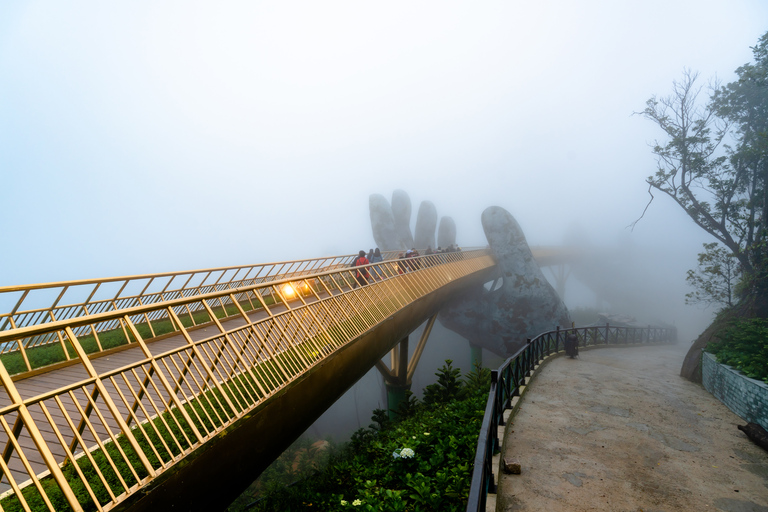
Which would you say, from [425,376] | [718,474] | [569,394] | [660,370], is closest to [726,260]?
[660,370]

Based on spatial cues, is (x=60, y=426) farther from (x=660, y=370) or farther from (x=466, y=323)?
(x=466, y=323)

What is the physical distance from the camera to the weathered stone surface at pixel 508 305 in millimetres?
27641

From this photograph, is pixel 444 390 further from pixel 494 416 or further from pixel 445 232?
pixel 445 232

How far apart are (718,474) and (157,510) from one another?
728cm

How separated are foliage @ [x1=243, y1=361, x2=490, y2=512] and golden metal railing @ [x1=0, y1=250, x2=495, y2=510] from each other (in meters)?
2.00

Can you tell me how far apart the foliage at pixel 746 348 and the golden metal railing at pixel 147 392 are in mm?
8575

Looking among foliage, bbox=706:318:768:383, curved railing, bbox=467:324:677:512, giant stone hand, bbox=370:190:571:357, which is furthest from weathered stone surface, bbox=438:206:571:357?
foliage, bbox=706:318:768:383

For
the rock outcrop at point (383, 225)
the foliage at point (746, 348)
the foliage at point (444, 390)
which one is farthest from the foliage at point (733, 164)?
the rock outcrop at point (383, 225)

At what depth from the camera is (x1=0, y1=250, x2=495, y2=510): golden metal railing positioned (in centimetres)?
276

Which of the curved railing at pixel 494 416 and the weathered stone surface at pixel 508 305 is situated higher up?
the curved railing at pixel 494 416

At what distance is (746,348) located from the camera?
988 cm

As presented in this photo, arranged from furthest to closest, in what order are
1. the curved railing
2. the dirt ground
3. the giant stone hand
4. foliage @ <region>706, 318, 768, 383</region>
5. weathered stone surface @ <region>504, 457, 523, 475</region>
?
the giant stone hand, foliage @ <region>706, 318, 768, 383</region>, weathered stone surface @ <region>504, 457, 523, 475</region>, the dirt ground, the curved railing

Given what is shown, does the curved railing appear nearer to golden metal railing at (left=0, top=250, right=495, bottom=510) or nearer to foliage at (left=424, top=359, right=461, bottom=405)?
foliage at (left=424, top=359, right=461, bottom=405)

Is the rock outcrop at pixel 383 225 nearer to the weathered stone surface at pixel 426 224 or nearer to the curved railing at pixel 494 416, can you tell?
the weathered stone surface at pixel 426 224
